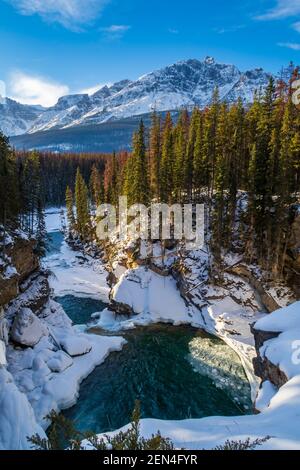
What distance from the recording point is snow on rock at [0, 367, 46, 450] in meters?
12.8

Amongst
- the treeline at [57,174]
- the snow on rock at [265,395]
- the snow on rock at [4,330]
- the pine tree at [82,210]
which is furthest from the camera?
the treeline at [57,174]

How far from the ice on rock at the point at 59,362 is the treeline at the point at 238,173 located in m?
20.9

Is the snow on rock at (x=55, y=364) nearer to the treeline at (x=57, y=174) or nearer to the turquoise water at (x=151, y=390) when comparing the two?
the turquoise water at (x=151, y=390)

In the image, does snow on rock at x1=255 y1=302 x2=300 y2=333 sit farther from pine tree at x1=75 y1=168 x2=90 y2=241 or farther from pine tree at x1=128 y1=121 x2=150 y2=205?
pine tree at x1=75 y1=168 x2=90 y2=241

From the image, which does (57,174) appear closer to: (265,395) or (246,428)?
(265,395)

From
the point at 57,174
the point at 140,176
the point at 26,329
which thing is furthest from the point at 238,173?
the point at 57,174

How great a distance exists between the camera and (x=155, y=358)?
97.9 feet

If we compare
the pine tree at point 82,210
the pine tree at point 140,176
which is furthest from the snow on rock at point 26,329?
the pine tree at point 82,210

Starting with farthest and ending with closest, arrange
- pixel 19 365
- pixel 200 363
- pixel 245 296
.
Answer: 1. pixel 245 296
2. pixel 200 363
3. pixel 19 365

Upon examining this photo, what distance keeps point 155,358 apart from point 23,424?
662 inches

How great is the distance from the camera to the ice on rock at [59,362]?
84.2ft

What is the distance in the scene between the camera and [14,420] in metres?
14.3

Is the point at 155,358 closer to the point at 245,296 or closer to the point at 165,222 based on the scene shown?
the point at 245,296
